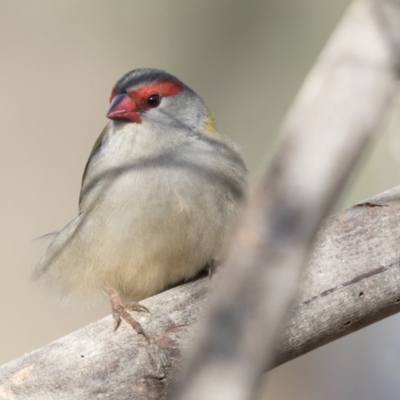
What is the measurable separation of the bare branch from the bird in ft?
6.08

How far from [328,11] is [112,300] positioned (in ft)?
13.9

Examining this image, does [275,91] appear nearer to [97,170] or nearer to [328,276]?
[97,170]

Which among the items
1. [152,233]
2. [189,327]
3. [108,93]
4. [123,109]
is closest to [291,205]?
[189,327]

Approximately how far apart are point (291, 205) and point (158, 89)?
2644 mm

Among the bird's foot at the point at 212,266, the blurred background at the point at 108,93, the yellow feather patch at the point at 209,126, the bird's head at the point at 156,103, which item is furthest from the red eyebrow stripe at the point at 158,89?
the blurred background at the point at 108,93

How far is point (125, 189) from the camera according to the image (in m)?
3.58

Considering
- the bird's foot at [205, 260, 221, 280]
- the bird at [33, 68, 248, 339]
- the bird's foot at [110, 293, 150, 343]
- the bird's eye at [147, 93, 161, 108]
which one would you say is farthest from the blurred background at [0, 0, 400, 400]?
the bird's foot at [110, 293, 150, 343]

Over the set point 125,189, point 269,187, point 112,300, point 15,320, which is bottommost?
point 15,320

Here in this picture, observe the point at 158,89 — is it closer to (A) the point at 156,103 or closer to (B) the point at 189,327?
(A) the point at 156,103

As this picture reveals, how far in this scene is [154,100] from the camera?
3.88 metres

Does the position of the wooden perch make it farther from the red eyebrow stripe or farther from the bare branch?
the bare branch

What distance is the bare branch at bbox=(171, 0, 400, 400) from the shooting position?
1261mm

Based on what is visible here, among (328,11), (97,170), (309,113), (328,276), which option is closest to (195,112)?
(97,170)

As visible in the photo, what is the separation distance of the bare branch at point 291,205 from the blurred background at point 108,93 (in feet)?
12.0
